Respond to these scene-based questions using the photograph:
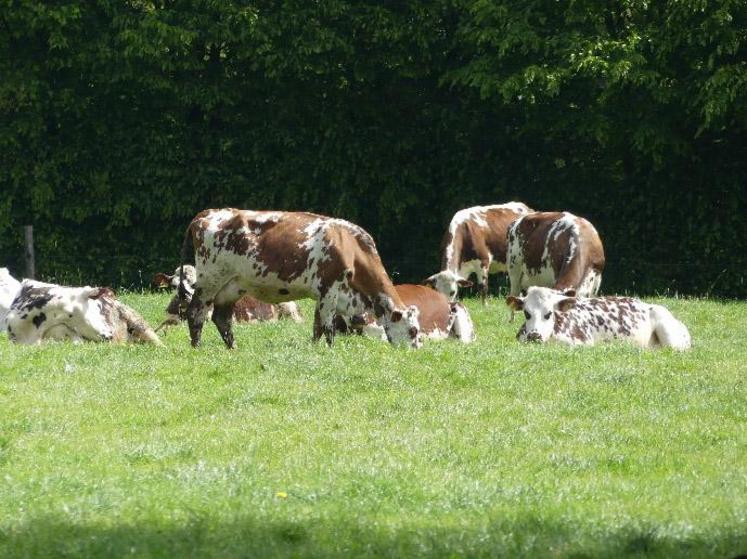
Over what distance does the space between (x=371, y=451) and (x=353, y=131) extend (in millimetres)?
20094

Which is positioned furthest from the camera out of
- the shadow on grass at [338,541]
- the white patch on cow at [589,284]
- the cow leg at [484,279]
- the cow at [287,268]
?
the cow leg at [484,279]

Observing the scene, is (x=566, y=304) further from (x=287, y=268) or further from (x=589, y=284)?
(x=287, y=268)

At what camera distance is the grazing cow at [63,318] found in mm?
16344

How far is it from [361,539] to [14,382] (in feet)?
20.4

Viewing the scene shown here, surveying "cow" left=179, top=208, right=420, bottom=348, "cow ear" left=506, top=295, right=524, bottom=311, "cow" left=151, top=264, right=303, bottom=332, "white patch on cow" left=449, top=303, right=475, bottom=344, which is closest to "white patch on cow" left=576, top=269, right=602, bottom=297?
"white patch on cow" left=449, top=303, right=475, bottom=344

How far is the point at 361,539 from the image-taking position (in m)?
7.27

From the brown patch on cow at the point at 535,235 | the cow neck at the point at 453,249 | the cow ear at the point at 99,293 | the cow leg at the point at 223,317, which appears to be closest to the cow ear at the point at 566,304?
the cow leg at the point at 223,317

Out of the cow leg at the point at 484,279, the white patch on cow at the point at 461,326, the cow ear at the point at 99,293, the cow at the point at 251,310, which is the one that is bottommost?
the cow leg at the point at 484,279

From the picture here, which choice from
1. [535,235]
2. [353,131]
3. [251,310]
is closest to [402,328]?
[251,310]

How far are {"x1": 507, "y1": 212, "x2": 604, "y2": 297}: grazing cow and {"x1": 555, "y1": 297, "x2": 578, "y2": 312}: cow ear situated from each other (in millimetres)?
2193

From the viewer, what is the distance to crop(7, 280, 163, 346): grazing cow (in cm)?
1634

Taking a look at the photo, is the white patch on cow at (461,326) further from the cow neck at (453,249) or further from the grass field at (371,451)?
the cow neck at (453,249)

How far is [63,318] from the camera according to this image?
53.9 ft

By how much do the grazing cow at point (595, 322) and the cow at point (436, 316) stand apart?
1.69 metres
